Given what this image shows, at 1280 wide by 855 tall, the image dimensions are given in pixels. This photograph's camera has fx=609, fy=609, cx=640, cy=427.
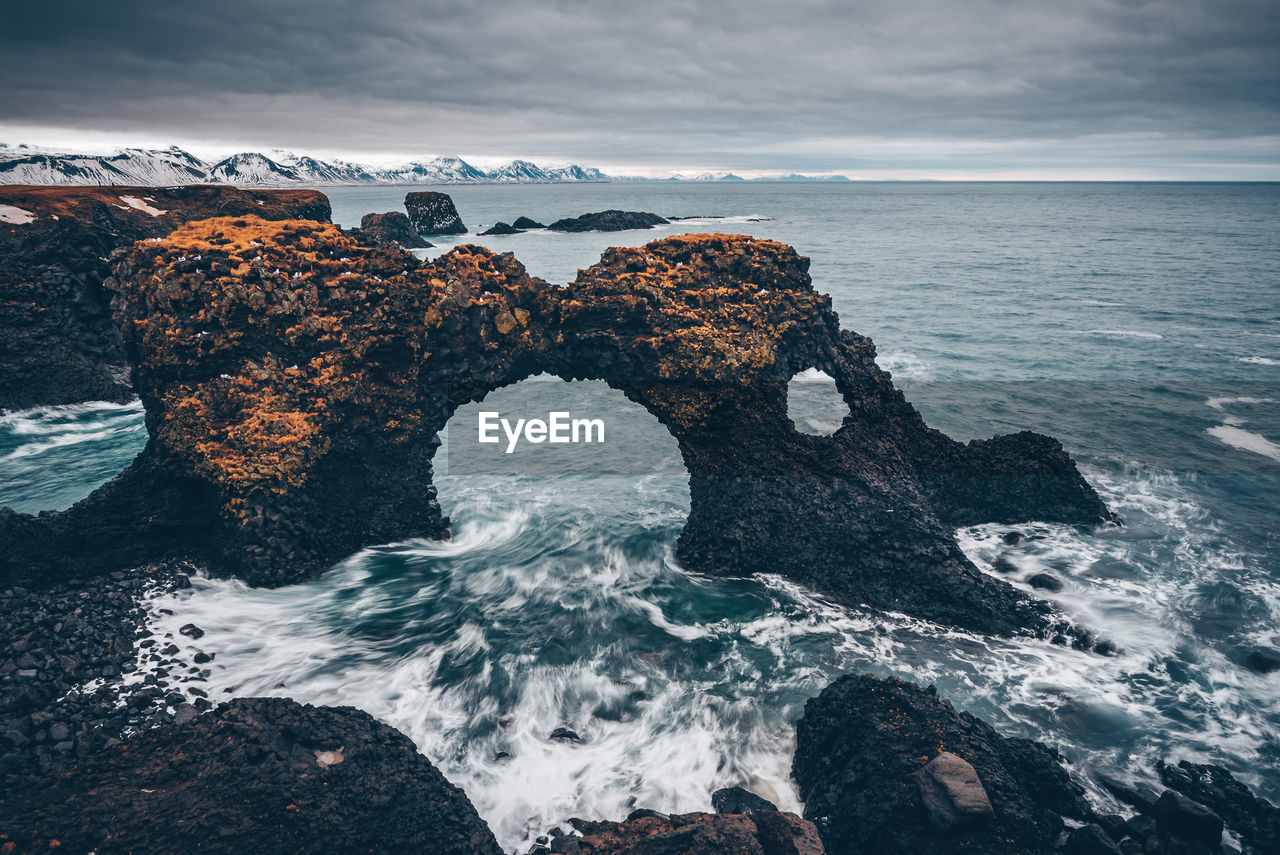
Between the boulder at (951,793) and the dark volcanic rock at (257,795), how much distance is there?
9.59m

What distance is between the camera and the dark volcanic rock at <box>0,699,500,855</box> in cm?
1148

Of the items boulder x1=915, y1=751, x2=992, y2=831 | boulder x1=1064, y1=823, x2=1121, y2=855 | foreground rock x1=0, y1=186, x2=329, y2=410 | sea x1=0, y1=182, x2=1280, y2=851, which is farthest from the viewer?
foreground rock x1=0, y1=186, x2=329, y2=410

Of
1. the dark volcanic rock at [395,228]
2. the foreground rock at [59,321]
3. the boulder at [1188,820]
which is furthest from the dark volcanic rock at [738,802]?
the dark volcanic rock at [395,228]

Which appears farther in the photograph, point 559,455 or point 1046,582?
point 559,455

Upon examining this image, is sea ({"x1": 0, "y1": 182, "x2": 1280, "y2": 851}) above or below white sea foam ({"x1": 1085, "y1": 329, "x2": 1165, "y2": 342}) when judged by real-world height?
below

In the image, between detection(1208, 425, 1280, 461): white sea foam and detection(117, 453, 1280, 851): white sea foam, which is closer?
detection(117, 453, 1280, 851): white sea foam

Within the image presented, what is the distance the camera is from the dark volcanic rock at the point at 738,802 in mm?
14633

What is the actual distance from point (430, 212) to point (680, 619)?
141m

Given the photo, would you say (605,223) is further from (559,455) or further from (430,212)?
(559,455)

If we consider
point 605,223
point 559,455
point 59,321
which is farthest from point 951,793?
point 605,223

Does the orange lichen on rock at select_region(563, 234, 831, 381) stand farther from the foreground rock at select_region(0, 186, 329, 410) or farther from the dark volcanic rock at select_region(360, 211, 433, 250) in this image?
the dark volcanic rock at select_region(360, 211, 433, 250)

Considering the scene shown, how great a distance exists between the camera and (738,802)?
14.8 meters

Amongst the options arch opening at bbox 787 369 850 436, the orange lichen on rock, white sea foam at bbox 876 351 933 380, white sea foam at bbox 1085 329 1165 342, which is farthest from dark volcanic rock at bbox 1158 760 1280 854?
white sea foam at bbox 1085 329 1165 342

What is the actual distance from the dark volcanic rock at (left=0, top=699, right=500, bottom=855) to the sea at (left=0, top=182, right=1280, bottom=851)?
191cm
